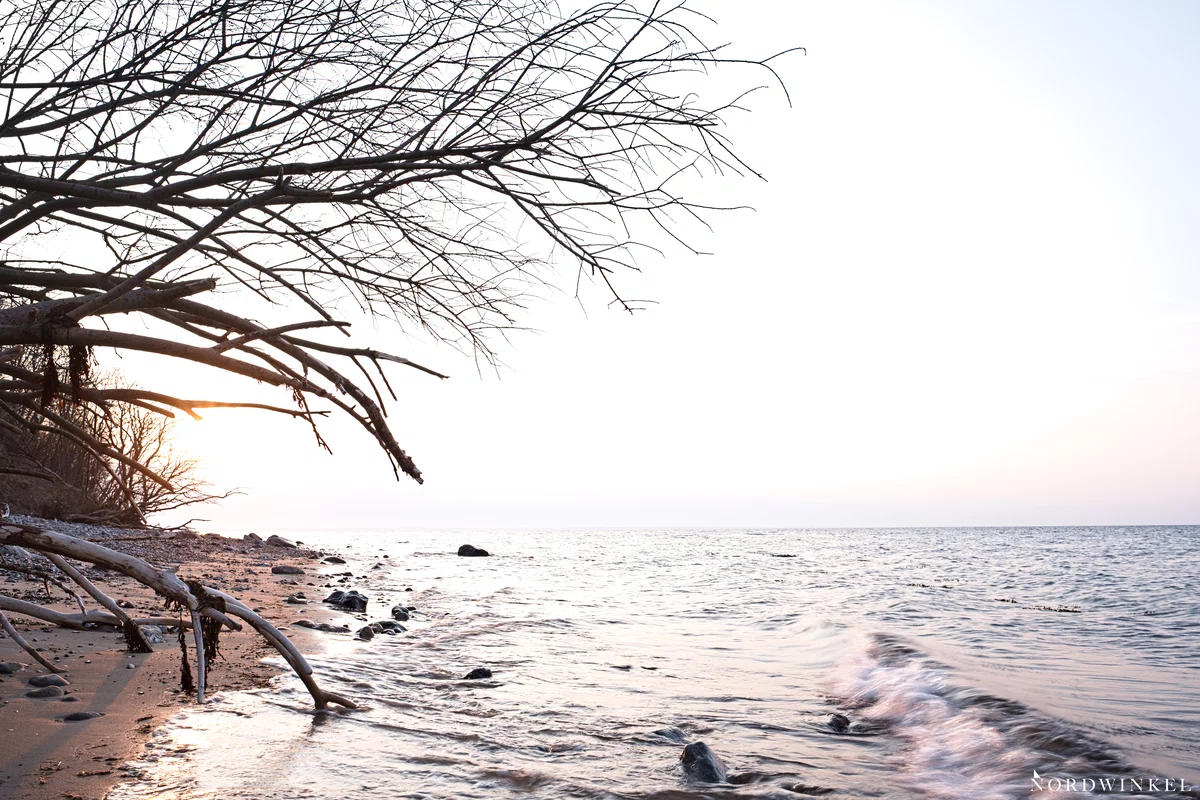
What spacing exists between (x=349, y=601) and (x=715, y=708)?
28.6 feet

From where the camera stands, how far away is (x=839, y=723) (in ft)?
A: 21.8

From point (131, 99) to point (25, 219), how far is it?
65cm

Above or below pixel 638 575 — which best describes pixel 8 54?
above

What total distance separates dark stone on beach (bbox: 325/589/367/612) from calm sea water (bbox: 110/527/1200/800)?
0.43 metres

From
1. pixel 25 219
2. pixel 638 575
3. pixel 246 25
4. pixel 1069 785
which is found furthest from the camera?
pixel 638 575

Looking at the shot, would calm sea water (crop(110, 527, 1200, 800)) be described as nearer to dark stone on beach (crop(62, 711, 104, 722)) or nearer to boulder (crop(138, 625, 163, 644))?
dark stone on beach (crop(62, 711, 104, 722))

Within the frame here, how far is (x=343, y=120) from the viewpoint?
10.7 feet

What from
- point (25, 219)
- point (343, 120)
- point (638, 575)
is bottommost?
point (638, 575)

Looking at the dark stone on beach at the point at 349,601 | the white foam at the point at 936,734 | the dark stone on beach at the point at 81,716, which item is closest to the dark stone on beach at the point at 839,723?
the white foam at the point at 936,734

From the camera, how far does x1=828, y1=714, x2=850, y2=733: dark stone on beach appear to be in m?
6.57

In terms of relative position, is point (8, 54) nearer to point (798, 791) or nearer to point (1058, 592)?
point (798, 791)

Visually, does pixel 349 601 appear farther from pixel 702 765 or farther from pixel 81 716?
pixel 702 765

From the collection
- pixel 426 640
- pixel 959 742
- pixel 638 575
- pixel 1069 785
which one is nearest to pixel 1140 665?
pixel 959 742

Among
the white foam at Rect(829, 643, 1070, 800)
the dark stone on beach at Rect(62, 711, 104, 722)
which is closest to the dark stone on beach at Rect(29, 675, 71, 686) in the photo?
the dark stone on beach at Rect(62, 711, 104, 722)
